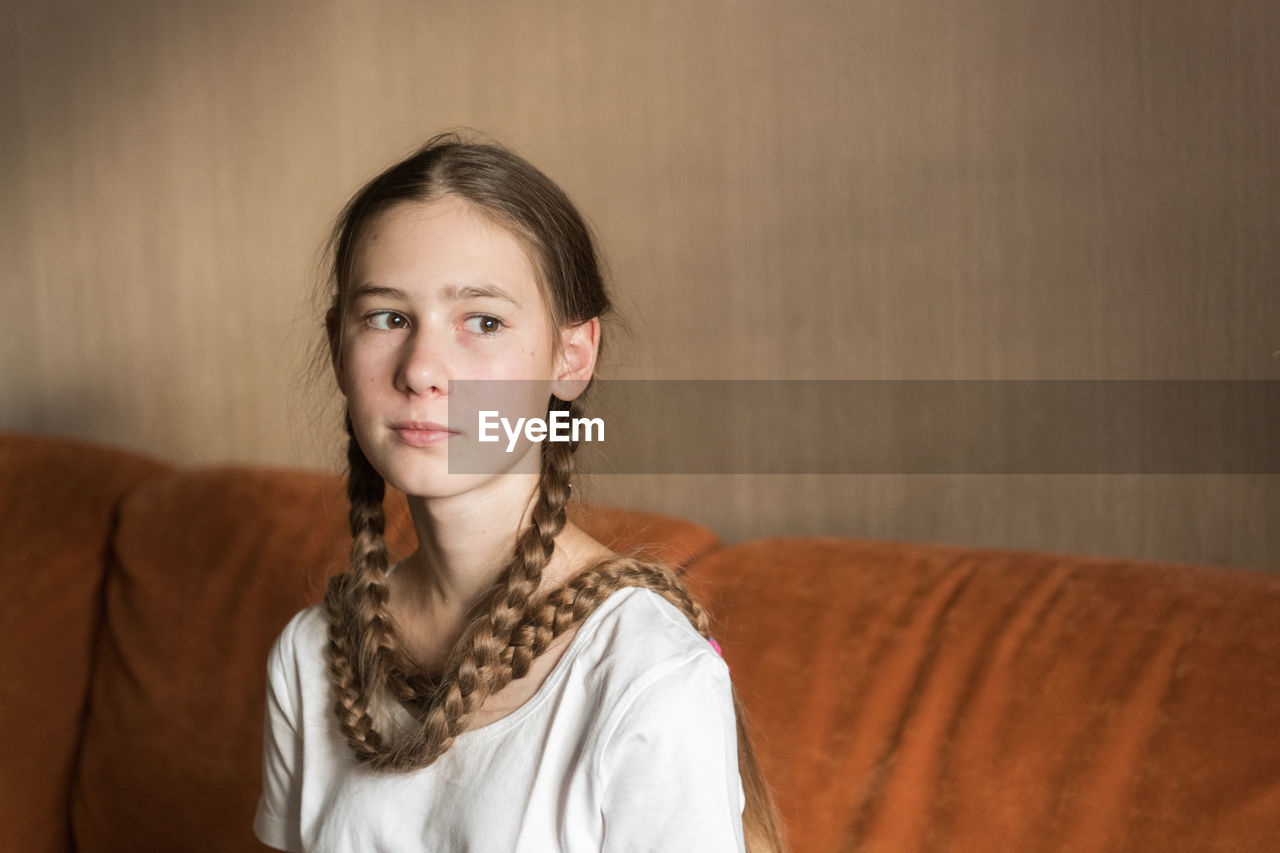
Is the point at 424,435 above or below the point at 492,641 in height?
above

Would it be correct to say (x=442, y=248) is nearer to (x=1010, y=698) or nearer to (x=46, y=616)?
(x=1010, y=698)

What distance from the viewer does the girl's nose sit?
82 cm

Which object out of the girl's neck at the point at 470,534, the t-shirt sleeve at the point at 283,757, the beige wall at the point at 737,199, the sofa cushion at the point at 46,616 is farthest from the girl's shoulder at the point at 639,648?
the sofa cushion at the point at 46,616

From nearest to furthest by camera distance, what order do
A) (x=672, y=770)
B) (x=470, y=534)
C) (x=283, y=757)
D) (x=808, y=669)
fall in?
1. (x=672, y=770)
2. (x=470, y=534)
3. (x=283, y=757)
4. (x=808, y=669)

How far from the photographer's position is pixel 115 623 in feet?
5.42

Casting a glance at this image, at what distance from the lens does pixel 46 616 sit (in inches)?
65.3

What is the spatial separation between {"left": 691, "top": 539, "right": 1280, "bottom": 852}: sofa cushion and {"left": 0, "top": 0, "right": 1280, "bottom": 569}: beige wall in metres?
0.26

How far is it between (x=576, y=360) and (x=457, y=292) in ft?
0.46

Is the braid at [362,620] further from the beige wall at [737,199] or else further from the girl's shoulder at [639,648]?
the beige wall at [737,199]

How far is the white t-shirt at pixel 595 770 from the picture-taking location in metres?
0.78

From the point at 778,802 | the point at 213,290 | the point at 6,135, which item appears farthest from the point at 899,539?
the point at 6,135

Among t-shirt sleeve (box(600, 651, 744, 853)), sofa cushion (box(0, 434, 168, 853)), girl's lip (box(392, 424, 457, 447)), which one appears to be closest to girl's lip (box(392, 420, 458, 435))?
girl's lip (box(392, 424, 457, 447))

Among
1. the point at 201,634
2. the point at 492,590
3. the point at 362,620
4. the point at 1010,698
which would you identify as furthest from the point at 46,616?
the point at 1010,698

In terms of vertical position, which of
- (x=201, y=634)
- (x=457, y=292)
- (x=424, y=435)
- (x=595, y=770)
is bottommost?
(x=201, y=634)
